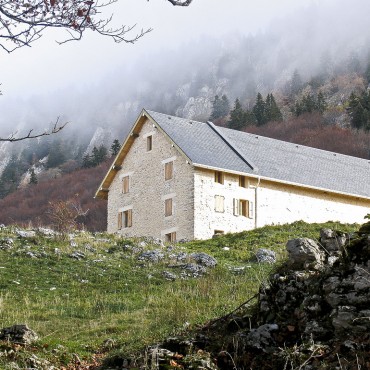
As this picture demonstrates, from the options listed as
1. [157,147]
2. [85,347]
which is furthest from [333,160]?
[85,347]

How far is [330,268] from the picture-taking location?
11.9m

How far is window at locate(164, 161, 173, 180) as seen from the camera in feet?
161

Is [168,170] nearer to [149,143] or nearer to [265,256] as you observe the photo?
[149,143]

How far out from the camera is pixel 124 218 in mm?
52531

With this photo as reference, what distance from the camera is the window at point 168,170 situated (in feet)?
161

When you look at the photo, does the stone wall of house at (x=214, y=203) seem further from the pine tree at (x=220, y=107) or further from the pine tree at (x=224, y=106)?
the pine tree at (x=220, y=107)

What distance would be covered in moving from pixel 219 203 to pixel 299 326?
36.2m

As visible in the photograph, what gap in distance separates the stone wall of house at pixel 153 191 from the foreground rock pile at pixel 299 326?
112ft

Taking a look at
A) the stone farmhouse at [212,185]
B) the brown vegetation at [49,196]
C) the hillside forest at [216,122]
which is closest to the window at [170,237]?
the stone farmhouse at [212,185]

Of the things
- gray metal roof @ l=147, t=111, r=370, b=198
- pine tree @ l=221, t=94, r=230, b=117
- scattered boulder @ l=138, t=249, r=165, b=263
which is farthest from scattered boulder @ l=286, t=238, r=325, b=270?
pine tree @ l=221, t=94, r=230, b=117

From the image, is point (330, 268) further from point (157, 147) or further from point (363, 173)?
point (363, 173)

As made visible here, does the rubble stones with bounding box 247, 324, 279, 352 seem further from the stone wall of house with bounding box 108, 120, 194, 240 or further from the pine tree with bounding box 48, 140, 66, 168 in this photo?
the pine tree with bounding box 48, 140, 66, 168

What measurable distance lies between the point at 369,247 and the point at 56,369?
444 cm

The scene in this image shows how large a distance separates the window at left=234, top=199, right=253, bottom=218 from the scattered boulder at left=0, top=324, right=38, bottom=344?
1364 inches
